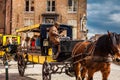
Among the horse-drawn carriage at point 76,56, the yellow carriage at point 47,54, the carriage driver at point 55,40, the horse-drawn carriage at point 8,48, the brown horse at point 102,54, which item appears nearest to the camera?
the brown horse at point 102,54

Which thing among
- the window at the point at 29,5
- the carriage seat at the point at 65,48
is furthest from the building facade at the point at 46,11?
the carriage seat at the point at 65,48

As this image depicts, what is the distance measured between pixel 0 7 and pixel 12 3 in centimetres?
938

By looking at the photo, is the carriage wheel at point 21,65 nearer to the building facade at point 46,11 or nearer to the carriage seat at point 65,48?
the carriage seat at point 65,48

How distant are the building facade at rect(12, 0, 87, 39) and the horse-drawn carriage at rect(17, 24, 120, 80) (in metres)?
34.2

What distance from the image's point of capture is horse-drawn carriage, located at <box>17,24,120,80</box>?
444 inches

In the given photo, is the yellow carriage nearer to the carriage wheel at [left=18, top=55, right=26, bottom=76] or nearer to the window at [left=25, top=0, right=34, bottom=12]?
the carriage wheel at [left=18, top=55, right=26, bottom=76]

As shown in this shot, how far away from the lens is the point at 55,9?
54.0 meters

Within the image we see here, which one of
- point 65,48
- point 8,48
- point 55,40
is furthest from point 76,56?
point 8,48

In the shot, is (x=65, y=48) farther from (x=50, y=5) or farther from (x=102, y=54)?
(x=50, y=5)

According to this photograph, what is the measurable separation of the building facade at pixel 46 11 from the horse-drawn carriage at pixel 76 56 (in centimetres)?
3423

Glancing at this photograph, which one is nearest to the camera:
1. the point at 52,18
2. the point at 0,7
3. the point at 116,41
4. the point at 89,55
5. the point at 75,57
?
the point at 116,41

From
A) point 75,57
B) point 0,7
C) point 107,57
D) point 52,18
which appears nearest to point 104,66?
point 107,57

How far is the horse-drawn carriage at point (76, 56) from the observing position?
37.0 ft

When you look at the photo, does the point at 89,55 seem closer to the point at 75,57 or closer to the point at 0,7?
the point at 75,57
